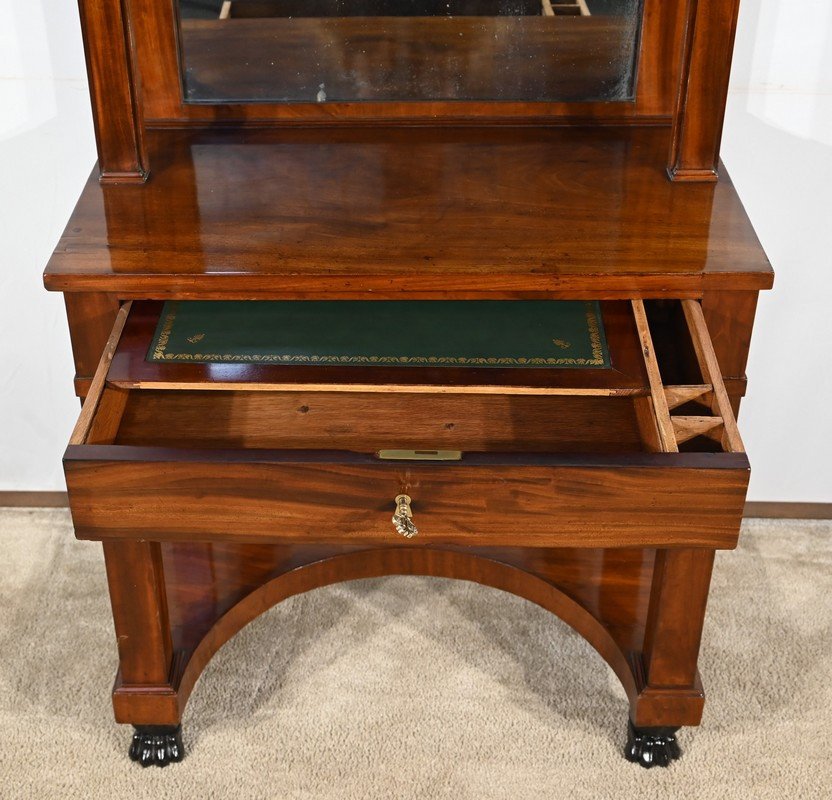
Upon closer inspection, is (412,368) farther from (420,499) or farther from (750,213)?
(750,213)

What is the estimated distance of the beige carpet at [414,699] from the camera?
1.54 meters

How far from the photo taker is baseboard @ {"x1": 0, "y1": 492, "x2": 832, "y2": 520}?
79.3 inches

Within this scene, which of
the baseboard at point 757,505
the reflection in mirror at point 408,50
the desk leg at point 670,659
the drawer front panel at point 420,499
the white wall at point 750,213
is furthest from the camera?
the baseboard at point 757,505

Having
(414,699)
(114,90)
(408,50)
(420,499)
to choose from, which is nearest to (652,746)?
(414,699)

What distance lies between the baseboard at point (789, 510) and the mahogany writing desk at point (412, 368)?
1.53 ft

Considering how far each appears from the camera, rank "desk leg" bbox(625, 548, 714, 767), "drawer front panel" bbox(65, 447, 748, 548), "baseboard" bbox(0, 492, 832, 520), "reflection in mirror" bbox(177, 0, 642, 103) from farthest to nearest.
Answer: "baseboard" bbox(0, 492, 832, 520), "reflection in mirror" bbox(177, 0, 642, 103), "desk leg" bbox(625, 548, 714, 767), "drawer front panel" bbox(65, 447, 748, 548)

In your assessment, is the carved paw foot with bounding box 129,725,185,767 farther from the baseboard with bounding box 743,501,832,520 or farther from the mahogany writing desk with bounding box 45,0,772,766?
the baseboard with bounding box 743,501,832,520

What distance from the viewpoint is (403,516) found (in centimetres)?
124

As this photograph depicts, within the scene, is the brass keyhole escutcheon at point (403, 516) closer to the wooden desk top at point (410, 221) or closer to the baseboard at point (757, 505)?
the wooden desk top at point (410, 221)

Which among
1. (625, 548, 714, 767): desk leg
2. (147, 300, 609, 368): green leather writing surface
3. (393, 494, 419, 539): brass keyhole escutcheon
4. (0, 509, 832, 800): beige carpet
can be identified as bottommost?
(0, 509, 832, 800): beige carpet

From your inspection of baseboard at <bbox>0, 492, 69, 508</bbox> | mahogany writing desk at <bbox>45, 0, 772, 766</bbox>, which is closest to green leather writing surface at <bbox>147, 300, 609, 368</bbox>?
mahogany writing desk at <bbox>45, 0, 772, 766</bbox>

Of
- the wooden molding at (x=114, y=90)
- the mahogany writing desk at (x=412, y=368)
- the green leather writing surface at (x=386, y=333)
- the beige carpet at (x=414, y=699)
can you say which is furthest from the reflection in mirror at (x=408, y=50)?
the beige carpet at (x=414, y=699)

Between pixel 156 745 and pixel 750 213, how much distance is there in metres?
1.08

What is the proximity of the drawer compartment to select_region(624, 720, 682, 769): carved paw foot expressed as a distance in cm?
38
